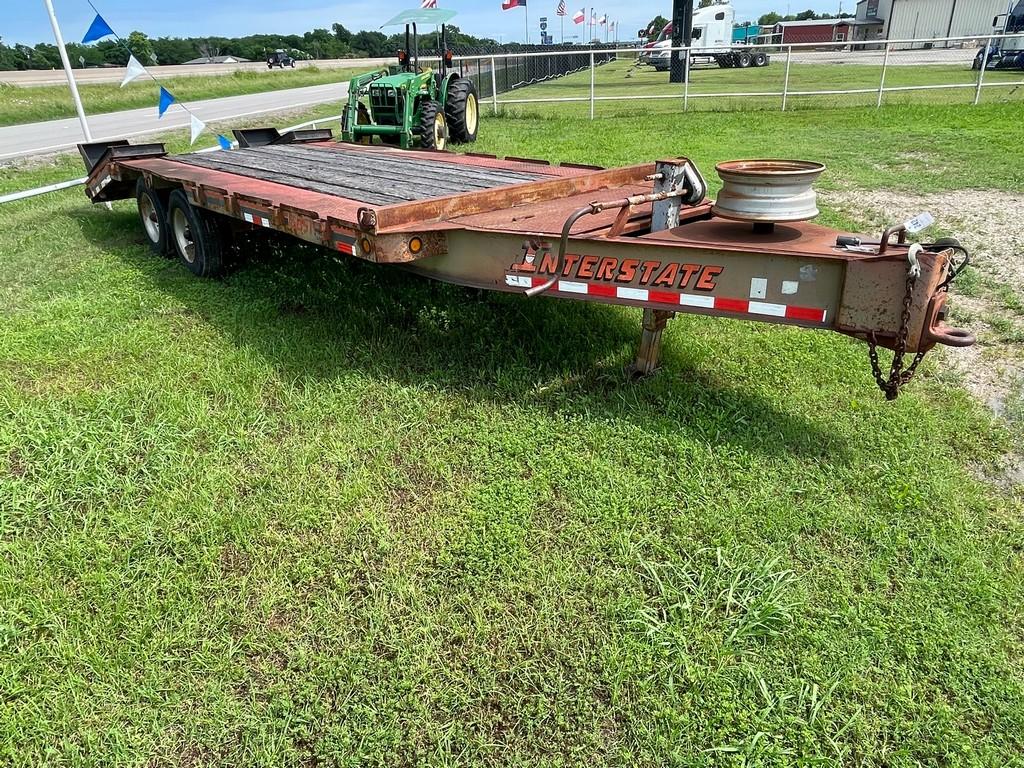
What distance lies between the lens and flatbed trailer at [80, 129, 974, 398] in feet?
8.68

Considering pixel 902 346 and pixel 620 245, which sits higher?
pixel 620 245

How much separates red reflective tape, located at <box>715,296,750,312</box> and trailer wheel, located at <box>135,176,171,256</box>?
4.88m

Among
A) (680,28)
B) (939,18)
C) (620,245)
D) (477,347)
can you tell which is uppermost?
(939,18)

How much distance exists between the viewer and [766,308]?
2836 millimetres

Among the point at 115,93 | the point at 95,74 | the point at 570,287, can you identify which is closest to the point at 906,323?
the point at 570,287

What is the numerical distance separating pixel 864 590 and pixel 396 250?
2391 millimetres

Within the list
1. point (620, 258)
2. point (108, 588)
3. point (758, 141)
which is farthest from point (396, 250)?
point (758, 141)

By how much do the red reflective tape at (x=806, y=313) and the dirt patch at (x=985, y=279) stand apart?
107 cm

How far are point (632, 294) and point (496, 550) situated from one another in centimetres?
125

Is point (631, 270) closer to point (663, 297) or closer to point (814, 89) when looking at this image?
point (663, 297)

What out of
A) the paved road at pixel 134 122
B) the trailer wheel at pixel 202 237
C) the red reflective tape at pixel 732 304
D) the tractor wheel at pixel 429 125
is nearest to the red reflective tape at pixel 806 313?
the red reflective tape at pixel 732 304

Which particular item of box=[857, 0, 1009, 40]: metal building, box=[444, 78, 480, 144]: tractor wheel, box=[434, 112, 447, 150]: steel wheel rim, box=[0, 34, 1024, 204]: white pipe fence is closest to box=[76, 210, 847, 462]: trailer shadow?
box=[0, 34, 1024, 204]: white pipe fence

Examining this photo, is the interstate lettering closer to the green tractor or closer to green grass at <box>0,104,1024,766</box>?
green grass at <box>0,104,1024,766</box>

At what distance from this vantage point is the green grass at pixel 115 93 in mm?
22312
